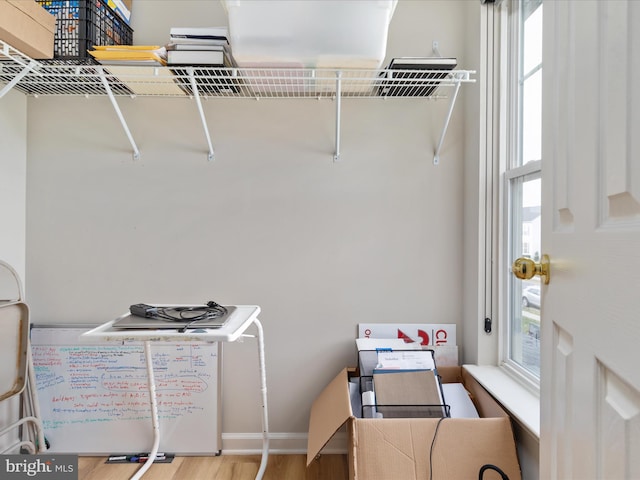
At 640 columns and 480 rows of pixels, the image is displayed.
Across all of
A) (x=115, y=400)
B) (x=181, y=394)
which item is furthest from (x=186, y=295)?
(x=115, y=400)

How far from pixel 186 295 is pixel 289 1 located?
4.30ft

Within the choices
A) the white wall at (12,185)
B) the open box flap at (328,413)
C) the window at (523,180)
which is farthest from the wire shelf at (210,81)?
the open box flap at (328,413)

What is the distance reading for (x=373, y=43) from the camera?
1.36 m

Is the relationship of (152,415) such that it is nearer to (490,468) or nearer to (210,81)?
(490,468)

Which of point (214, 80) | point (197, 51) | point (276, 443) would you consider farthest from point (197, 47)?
point (276, 443)

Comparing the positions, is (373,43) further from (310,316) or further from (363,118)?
(310,316)

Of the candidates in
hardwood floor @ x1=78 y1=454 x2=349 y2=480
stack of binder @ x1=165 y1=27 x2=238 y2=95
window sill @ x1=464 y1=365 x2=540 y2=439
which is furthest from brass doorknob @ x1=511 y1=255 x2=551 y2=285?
hardwood floor @ x1=78 y1=454 x2=349 y2=480

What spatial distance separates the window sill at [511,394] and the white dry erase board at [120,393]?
117 centimetres

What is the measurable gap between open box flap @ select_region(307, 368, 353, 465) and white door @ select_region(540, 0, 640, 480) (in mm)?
750

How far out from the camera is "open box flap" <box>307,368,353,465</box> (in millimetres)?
1361

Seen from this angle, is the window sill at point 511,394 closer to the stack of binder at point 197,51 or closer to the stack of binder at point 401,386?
the stack of binder at point 401,386

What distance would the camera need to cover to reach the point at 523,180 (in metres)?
1.50

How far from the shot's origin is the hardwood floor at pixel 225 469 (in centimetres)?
163

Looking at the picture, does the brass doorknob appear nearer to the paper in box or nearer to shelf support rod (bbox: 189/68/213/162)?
the paper in box
